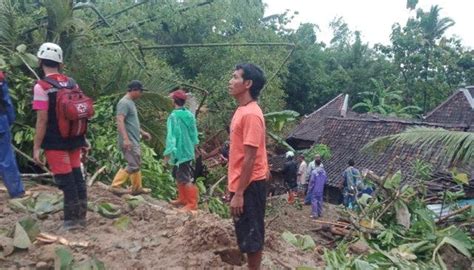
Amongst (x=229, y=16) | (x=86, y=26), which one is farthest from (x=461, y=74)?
(x=86, y=26)

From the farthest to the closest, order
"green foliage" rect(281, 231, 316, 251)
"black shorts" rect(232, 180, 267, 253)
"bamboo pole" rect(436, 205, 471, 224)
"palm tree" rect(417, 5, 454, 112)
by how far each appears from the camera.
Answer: "palm tree" rect(417, 5, 454, 112) → "bamboo pole" rect(436, 205, 471, 224) → "green foliage" rect(281, 231, 316, 251) → "black shorts" rect(232, 180, 267, 253)

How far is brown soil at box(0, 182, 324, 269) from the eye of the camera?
3885 mm

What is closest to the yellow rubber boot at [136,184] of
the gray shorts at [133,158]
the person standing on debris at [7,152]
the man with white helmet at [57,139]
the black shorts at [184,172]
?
the gray shorts at [133,158]

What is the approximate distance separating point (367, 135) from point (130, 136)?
49.6 feet

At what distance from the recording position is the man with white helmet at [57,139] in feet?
13.5

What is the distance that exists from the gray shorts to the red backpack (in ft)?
5.19

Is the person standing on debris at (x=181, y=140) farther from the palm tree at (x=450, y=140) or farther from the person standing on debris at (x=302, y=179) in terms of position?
the person standing on debris at (x=302, y=179)

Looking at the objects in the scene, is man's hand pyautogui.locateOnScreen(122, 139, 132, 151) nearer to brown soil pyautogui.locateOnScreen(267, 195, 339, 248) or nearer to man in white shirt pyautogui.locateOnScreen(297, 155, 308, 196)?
brown soil pyautogui.locateOnScreen(267, 195, 339, 248)

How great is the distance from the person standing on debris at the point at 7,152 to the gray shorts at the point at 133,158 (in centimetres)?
112

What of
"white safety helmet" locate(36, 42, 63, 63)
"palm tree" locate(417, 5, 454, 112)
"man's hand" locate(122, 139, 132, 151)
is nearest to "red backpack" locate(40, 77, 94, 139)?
→ "white safety helmet" locate(36, 42, 63, 63)

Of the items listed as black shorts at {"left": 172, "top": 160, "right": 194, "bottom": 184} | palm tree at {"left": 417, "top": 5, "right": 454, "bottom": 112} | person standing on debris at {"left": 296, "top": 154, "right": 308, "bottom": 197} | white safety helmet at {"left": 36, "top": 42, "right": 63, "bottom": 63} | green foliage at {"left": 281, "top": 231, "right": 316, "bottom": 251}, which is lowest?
person standing on debris at {"left": 296, "top": 154, "right": 308, "bottom": 197}

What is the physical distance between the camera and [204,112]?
1330cm

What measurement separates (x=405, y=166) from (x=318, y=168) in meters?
4.52

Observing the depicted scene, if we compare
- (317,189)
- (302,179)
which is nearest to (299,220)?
(317,189)
